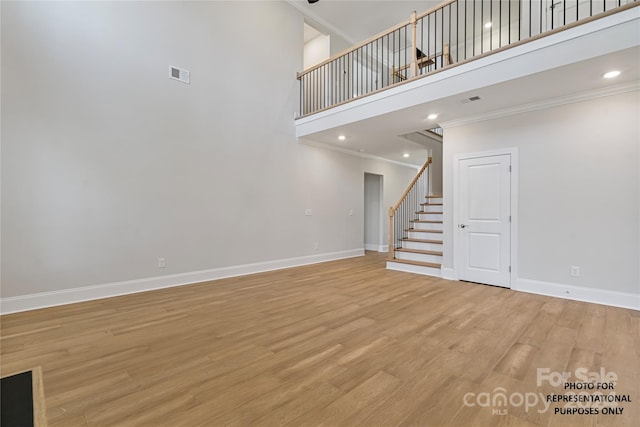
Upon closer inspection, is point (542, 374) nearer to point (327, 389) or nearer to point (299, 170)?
point (327, 389)

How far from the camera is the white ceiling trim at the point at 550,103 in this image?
3.41 meters

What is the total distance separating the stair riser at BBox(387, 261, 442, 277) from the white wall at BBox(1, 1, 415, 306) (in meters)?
1.86

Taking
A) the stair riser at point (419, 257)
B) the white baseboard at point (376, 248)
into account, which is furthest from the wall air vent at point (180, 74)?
the white baseboard at point (376, 248)

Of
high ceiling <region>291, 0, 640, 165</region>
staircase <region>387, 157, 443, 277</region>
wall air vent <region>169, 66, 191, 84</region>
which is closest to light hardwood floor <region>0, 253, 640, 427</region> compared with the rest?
staircase <region>387, 157, 443, 277</region>

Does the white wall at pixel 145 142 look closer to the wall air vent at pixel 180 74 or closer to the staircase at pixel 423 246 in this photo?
the wall air vent at pixel 180 74

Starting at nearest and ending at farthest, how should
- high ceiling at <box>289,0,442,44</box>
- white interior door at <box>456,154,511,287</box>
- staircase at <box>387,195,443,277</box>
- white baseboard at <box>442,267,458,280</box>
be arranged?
white interior door at <box>456,154,511,287</box> → white baseboard at <box>442,267,458,280</box> → staircase at <box>387,195,443,277</box> → high ceiling at <box>289,0,442,44</box>

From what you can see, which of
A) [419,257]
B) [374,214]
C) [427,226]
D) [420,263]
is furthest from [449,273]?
[374,214]

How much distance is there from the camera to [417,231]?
605 centimetres

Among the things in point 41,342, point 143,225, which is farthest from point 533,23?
point 41,342

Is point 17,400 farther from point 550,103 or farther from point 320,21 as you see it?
point 320,21

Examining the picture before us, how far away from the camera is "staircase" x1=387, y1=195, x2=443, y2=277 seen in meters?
5.27

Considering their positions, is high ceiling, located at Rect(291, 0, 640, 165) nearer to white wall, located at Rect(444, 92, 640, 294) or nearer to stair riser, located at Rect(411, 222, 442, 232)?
white wall, located at Rect(444, 92, 640, 294)

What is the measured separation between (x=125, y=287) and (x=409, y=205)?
5810 mm

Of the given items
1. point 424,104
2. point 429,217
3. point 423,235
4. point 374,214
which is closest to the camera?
point 424,104
